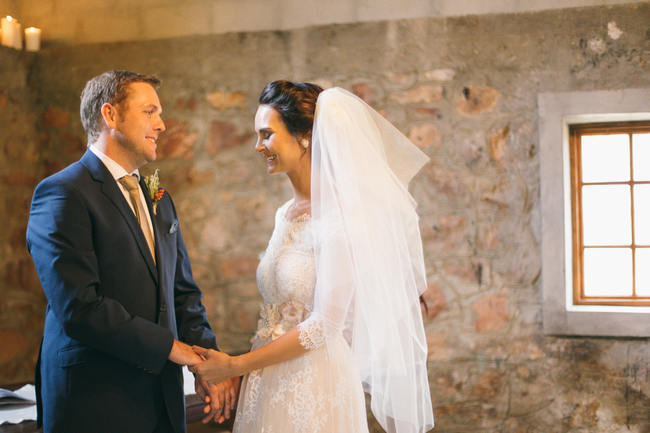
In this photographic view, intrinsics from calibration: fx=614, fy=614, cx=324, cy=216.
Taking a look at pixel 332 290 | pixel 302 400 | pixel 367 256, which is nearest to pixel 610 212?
pixel 367 256

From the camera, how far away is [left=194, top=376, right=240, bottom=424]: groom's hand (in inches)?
86.9

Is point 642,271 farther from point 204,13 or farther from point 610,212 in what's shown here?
point 204,13

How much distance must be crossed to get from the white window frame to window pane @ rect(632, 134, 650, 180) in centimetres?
17

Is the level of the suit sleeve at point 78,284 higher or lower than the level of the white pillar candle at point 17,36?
lower

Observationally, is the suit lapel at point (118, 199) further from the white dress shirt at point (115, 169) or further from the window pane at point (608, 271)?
the window pane at point (608, 271)

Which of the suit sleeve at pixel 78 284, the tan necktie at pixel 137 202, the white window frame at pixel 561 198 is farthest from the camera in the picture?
the white window frame at pixel 561 198

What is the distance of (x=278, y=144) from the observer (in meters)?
Result: 2.25

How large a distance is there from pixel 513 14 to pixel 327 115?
2100 mm

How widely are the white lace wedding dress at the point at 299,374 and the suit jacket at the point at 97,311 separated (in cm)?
29

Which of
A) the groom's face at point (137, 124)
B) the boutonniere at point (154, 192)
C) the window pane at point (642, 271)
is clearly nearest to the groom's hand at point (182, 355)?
the boutonniere at point (154, 192)

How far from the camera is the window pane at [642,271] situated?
3.74 metres

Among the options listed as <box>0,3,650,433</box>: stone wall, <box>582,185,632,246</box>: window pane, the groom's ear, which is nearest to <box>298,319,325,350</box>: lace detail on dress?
the groom's ear

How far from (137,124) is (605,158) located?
2.96 m

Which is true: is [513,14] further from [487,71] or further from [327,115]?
[327,115]
